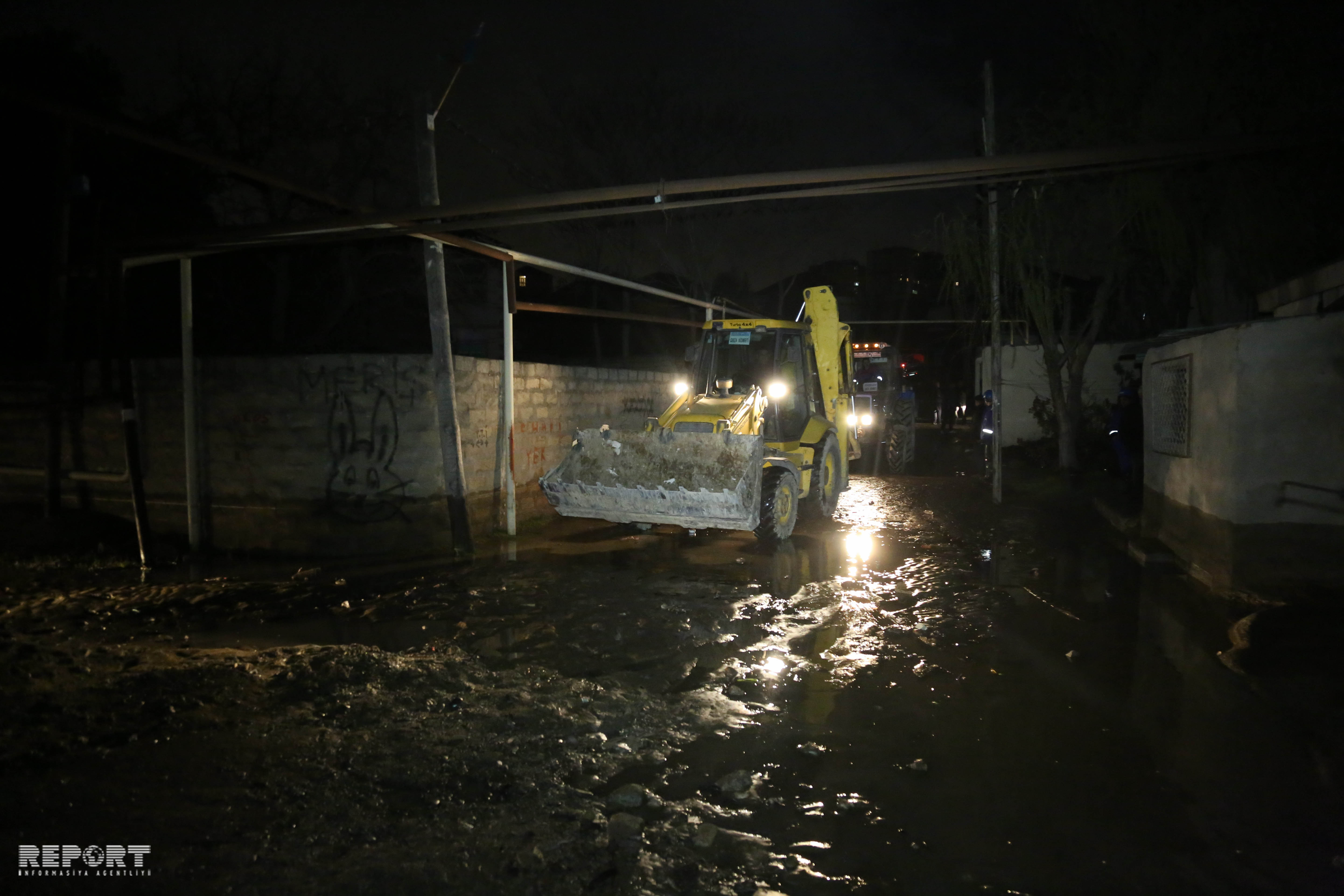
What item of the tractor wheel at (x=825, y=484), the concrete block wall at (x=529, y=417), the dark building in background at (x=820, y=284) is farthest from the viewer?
the dark building in background at (x=820, y=284)

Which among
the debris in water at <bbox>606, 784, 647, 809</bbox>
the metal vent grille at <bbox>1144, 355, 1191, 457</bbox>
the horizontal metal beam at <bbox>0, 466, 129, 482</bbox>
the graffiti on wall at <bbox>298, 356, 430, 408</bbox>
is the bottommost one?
the debris in water at <bbox>606, 784, 647, 809</bbox>

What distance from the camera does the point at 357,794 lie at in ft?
13.2

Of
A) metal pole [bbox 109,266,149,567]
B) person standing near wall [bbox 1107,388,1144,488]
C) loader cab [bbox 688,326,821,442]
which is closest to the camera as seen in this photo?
metal pole [bbox 109,266,149,567]

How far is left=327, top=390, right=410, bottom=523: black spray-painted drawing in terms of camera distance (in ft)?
33.9

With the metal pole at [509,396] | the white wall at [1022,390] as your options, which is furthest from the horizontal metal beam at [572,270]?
the white wall at [1022,390]

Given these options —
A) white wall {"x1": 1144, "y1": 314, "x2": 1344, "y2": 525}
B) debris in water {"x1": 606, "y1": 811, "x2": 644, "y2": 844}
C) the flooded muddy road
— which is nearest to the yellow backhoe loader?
the flooded muddy road

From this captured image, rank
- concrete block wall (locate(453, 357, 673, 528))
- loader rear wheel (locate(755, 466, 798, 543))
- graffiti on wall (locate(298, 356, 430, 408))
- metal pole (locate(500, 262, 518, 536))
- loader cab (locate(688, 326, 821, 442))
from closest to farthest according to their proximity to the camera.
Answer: graffiti on wall (locate(298, 356, 430, 408))
loader rear wheel (locate(755, 466, 798, 543))
metal pole (locate(500, 262, 518, 536))
concrete block wall (locate(453, 357, 673, 528))
loader cab (locate(688, 326, 821, 442))

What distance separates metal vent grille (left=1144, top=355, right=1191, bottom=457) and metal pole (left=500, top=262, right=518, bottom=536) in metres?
7.75

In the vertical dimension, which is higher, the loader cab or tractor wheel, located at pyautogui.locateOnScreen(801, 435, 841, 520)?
the loader cab

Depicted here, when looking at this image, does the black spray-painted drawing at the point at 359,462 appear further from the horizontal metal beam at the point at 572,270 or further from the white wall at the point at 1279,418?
the white wall at the point at 1279,418

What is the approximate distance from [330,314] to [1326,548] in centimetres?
2366

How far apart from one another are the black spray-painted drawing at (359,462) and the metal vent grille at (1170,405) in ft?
29.2

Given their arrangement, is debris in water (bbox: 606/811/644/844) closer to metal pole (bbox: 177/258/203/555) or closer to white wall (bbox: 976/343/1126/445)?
metal pole (bbox: 177/258/203/555)

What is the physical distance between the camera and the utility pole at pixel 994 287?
1429 cm
